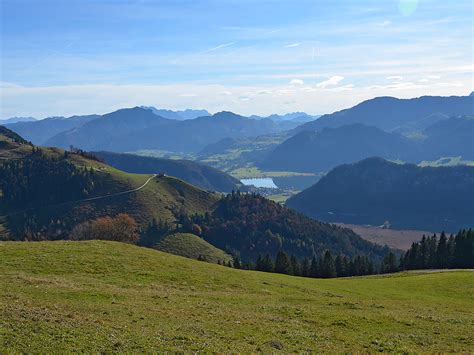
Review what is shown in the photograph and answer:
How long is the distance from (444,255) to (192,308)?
98.0m

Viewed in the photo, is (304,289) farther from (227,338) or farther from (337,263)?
(337,263)

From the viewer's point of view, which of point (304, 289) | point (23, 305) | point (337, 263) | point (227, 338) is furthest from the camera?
point (337, 263)

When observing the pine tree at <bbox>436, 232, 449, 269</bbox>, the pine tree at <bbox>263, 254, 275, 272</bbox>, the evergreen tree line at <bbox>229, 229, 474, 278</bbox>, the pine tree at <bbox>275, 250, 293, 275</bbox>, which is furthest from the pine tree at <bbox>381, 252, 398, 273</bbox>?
the pine tree at <bbox>263, 254, 275, 272</bbox>

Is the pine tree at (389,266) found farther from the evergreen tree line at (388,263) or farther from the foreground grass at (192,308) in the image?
the foreground grass at (192,308)

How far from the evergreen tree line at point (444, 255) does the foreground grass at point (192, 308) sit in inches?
2087

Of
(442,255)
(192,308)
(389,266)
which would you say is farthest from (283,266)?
(192,308)

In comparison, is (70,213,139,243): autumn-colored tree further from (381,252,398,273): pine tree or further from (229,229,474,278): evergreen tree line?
(381,252,398,273): pine tree

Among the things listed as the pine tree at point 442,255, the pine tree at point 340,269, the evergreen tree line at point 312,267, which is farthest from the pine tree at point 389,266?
the pine tree at point 442,255

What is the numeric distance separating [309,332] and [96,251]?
34.0 metres

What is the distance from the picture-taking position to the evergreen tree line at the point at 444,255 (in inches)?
4210

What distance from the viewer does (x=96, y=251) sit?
54.2 metres

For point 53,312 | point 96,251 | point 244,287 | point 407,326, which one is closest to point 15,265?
point 96,251

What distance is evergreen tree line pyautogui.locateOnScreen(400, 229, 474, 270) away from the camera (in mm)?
106925

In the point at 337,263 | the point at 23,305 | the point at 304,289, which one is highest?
the point at 23,305
